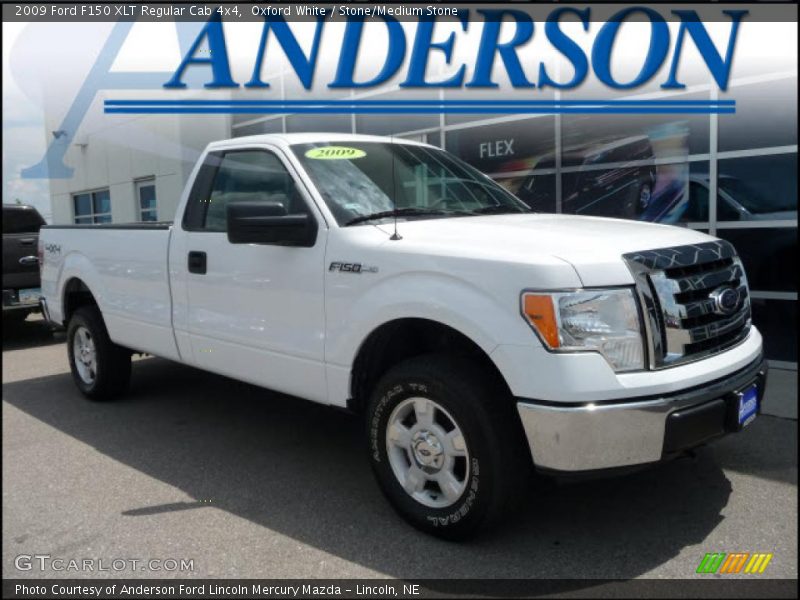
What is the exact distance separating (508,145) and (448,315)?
255 inches

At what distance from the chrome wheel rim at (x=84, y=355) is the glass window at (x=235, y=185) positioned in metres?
1.78

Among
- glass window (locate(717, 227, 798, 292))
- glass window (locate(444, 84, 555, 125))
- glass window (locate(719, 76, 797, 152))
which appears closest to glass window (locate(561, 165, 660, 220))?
glass window (locate(719, 76, 797, 152))

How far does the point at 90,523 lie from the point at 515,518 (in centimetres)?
207

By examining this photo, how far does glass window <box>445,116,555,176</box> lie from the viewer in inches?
340

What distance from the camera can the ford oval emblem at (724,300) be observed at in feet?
10.0

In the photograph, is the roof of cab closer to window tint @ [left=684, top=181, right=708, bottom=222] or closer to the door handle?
the door handle

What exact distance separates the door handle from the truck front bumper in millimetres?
2291

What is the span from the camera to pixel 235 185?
438cm

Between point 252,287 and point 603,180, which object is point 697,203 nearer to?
point 603,180

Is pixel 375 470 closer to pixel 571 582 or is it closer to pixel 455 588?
pixel 455 588

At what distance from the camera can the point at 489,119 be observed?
916cm

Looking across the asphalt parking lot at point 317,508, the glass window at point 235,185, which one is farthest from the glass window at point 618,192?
the glass window at point 235,185

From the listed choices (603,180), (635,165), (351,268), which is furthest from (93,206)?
(635,165)

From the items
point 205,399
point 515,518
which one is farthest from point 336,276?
point 205,399
